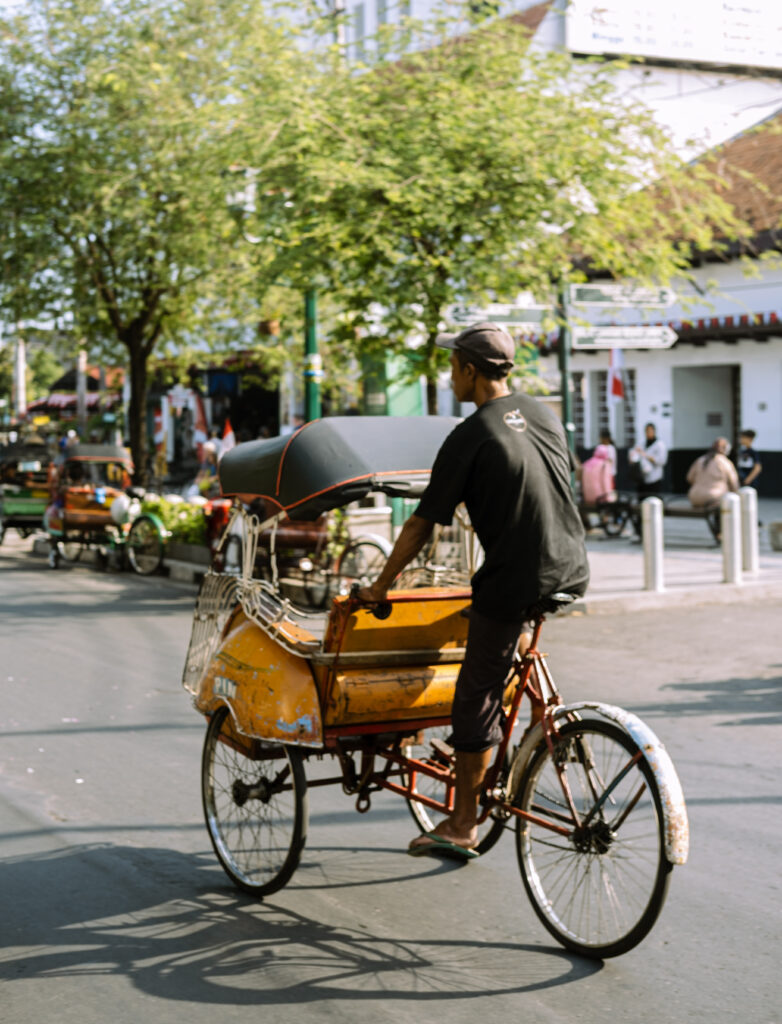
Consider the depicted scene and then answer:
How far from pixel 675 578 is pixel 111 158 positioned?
35.2 ft

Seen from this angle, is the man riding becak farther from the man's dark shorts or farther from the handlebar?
the handlebar

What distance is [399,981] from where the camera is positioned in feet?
13.8

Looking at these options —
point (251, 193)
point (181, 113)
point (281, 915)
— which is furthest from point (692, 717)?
point (181, 113)

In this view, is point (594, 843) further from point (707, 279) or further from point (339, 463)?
point (707, 279)

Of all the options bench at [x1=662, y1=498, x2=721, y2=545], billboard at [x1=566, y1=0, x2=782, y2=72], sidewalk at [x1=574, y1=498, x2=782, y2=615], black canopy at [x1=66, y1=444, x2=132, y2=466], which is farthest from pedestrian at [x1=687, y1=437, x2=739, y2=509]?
billboard at [x1=566, y1=0, x2=782, y2=72]

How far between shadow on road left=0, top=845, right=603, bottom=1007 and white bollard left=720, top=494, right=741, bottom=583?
10188mm

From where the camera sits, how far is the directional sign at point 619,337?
46.4ft

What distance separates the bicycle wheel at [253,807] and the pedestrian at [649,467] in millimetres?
Result: 16851

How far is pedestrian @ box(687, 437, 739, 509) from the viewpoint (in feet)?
61.3

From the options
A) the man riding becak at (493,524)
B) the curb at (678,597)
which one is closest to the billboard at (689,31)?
the curb at (678,597)

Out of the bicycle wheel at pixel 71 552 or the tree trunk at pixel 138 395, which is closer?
the bicycle wheel at pixel 71 552

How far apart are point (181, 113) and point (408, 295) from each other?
5370 mm

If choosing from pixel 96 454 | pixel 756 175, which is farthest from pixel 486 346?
pixel 756 175

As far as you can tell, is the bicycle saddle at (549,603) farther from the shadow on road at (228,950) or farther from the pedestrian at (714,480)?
the pedestrian at (714,480)
